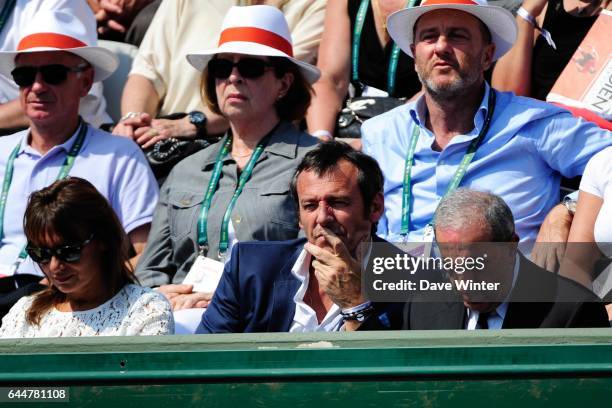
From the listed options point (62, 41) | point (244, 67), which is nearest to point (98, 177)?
point (62, 41)

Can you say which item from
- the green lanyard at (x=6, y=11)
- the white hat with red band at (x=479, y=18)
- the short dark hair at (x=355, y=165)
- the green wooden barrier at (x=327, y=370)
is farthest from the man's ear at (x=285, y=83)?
the green wooden barrier at (x=327, y=370)

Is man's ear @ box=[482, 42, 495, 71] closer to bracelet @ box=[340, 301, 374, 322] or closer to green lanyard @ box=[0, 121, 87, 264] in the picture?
bracelet @ box=[340, 301, 374, 322]

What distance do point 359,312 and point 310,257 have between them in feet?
1.18

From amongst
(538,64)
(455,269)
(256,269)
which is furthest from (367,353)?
(538,64)

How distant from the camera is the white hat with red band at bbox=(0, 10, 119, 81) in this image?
5039mm

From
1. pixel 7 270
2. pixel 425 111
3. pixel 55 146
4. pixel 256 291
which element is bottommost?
pixel 7 270

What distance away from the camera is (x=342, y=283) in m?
3.35

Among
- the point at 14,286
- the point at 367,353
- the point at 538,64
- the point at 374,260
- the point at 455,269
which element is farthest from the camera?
the point at 538,64

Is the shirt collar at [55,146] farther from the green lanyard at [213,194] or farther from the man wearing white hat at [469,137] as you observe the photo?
the man wearing white hat at [469,137]

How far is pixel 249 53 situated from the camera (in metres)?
4.71

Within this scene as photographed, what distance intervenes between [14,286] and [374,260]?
6.01ft

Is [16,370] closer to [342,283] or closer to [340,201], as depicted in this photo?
[342,283]

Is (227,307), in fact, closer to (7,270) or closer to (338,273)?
(338,273)

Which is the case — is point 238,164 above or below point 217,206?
above
